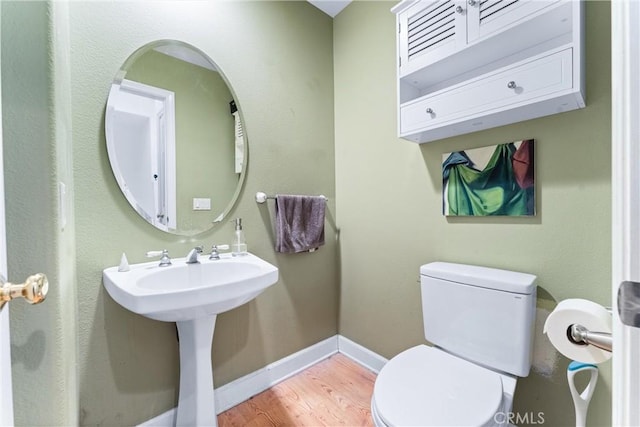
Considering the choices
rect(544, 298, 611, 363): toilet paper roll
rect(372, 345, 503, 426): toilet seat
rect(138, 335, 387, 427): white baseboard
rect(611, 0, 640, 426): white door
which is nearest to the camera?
rect(611, 0, 640, 426): white door

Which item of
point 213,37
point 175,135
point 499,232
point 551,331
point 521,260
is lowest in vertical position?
point 551,331

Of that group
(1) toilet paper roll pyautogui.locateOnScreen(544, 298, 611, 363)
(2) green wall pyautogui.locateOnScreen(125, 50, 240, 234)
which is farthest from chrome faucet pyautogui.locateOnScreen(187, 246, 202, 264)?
(1) toilet paper roll pyautogui.locateOnScreen(544, 298, 611, 363)

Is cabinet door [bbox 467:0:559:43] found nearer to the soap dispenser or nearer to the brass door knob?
the soap dispenser

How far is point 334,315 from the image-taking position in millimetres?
1987

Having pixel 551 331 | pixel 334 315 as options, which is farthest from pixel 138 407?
pixel 551 331

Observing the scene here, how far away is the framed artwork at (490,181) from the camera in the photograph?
1.15 meters

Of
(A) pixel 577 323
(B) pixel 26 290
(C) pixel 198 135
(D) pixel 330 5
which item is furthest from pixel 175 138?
(A) pixel 577 323

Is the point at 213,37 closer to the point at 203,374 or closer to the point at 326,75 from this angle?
the point at 326,75

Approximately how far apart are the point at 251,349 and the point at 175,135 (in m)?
1.21

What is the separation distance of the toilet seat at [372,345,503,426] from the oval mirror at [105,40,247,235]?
3.51 feet

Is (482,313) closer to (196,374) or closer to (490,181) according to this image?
(490,181)

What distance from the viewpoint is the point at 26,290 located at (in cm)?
42

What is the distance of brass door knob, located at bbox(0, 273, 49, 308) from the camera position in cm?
41

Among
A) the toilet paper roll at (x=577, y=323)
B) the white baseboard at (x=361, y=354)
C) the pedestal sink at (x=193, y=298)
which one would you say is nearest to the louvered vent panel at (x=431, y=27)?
the toilet paper roll at (x=577, y=323)
